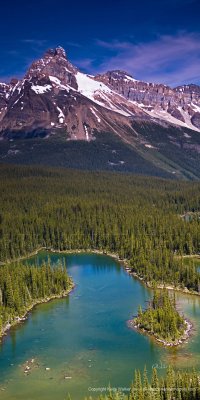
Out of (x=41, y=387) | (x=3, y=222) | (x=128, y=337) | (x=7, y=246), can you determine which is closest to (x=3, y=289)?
(x=128, y=337)

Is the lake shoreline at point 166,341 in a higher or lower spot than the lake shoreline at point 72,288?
lower

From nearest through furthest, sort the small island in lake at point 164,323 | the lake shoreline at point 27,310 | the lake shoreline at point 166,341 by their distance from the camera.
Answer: the lake shoreline at point 166,341 → the small island in lake at point 164,323 → the lake shoreline at point 27,310

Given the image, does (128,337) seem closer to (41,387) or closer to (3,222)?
(41,387)

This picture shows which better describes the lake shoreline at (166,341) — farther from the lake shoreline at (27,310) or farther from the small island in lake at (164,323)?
the lake shoreline at (27,310)

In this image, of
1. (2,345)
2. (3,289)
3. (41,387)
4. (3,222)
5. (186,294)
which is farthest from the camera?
(3,222)

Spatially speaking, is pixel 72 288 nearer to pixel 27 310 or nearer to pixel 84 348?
pixel 27 310

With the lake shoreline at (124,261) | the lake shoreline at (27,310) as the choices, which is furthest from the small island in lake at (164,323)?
the lake shoreline at (27,310)

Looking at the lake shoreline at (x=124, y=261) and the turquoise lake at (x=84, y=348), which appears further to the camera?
the lake shoreline at (x=124, y=261)
